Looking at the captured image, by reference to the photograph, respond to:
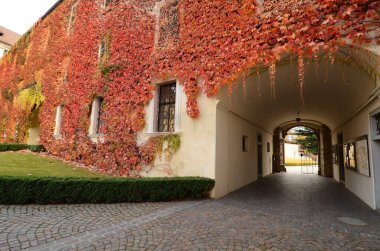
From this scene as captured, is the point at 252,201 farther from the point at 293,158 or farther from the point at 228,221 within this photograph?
the point at 293,158

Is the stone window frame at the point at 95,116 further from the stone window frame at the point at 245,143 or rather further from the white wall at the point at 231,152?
the stone window frame at the point at 245,143

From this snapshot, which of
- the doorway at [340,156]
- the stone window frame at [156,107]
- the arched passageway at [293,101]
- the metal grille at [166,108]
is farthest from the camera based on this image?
the doorway at [340,156]

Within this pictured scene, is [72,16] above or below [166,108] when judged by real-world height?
above

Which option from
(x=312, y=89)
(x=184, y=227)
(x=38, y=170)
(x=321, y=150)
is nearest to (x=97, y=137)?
(x=38, y=170)

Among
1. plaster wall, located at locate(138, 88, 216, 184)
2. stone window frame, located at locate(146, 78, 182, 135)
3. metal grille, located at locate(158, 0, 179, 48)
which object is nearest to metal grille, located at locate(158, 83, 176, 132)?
stone window frame, located at locate(146, 78, 182, 135)

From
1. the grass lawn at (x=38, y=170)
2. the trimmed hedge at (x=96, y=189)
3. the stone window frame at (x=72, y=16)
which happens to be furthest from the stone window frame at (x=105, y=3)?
the trimmed hedge at (x=96, y=189)

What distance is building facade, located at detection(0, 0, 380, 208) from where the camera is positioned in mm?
6961

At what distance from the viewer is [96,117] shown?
1190 centimetres

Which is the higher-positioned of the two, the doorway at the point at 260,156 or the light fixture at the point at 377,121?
the light fixture at the point at 377,121

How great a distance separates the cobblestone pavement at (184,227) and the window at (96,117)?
20.5ft

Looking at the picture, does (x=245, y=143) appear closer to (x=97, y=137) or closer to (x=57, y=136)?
(x=97, y=137)

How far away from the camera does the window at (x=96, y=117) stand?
11727 mm

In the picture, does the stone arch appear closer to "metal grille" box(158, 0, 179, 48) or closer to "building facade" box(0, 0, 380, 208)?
"building facade" box(0, 0, 380, 208)

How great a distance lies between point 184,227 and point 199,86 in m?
4.90
